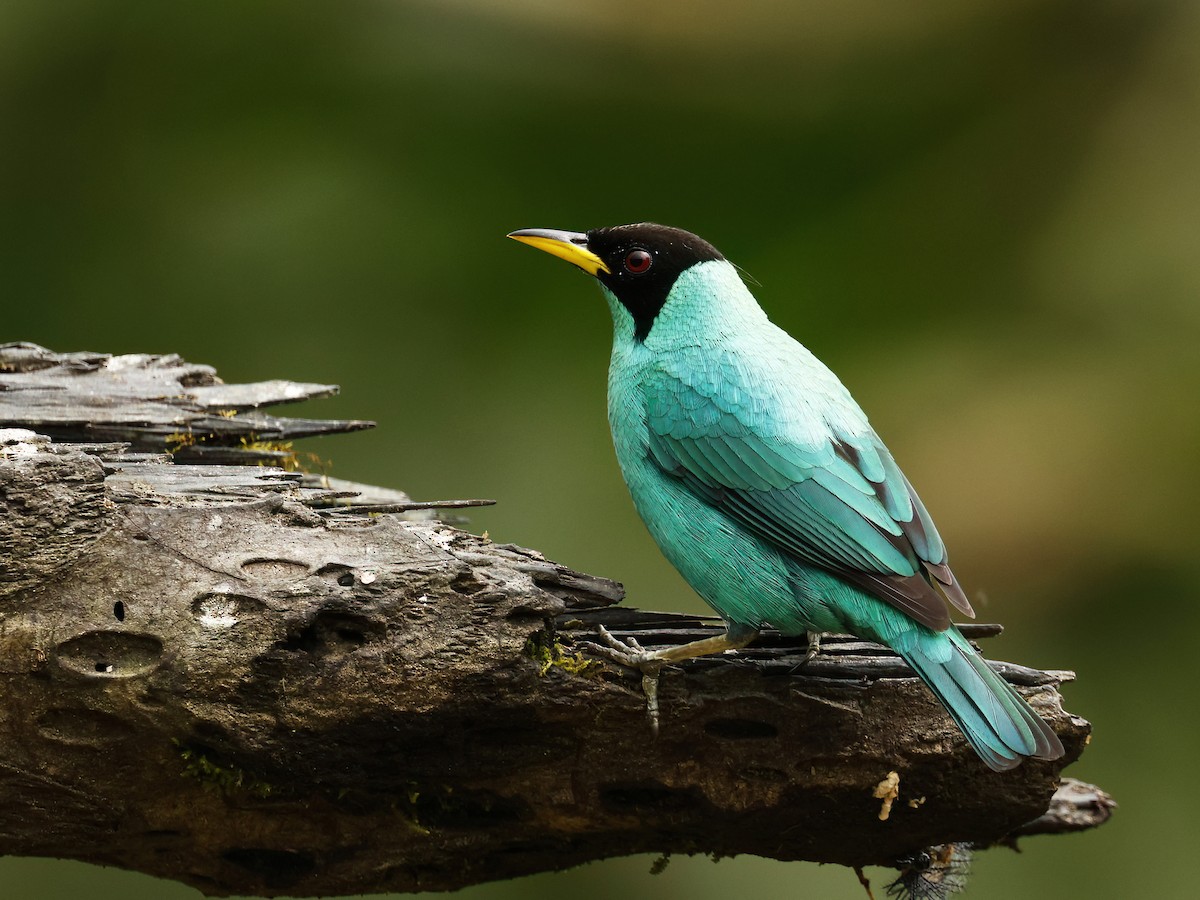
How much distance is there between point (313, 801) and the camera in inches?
133

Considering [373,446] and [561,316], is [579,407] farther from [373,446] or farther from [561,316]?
[373,446]

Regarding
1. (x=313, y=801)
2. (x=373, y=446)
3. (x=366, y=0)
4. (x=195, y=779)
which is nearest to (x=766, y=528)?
(x=313, y=801)

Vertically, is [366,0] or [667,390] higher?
[366,0]

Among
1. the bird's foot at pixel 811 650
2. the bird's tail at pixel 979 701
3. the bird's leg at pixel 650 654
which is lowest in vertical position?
the bird's tail at pixel 979 701

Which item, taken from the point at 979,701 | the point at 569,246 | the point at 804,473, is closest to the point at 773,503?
the point at 804,473

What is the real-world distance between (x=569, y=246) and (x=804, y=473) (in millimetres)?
1405

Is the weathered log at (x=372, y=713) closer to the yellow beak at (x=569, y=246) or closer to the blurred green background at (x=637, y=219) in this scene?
the yellow beak at (x=569, y=246)

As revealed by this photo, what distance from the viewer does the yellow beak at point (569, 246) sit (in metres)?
4.55

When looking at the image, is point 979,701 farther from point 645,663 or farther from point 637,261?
point 637,261

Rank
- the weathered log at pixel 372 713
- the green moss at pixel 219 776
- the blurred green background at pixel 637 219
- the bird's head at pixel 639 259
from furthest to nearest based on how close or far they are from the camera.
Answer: the blurred green background at pixel 637 219 < the bird's head at pixel 639 259 < the green moss at pixel 219 776 < the weathered log at pixel 372 713

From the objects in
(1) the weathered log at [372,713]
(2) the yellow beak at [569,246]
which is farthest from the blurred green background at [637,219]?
(1) the weathered log at [372,713]

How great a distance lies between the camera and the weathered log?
10.0 ft

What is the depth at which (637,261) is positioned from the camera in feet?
14.6

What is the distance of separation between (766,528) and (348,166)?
12.5 ft
